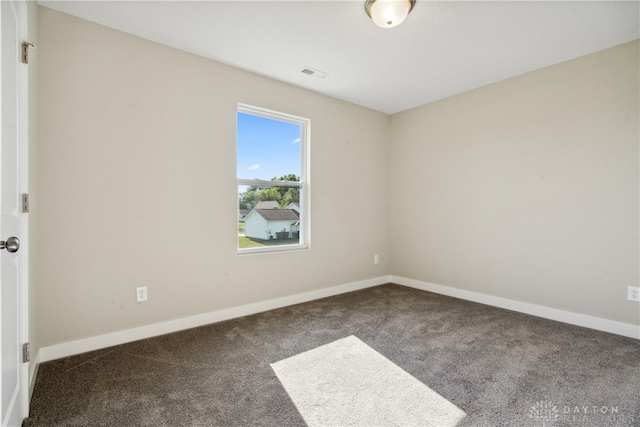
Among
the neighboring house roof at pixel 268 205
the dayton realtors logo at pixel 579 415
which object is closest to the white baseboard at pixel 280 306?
the neighboring house roof at pixel 268 205

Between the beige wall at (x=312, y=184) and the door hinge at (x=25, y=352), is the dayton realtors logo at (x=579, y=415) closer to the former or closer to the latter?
the beige wall at (x=312, y=184)

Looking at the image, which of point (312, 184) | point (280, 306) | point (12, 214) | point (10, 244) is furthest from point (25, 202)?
point (312, 184)

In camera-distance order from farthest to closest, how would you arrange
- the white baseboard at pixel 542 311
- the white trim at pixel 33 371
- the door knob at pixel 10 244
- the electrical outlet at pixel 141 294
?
the white baseboard at pixel 542 311 → the electrical outlet at pixel 141 294 → the white trim at pixel 33 371 → the door knob at pixel 10 244

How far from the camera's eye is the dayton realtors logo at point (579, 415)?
1.64 m

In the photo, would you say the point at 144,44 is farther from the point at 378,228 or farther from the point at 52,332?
the point at 378,228

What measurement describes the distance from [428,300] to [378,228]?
1243 millimetres

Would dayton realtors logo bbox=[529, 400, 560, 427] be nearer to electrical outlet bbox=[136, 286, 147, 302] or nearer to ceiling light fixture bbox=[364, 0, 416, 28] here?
ceiling light fixture bbox=[364, 0, 416, 28]

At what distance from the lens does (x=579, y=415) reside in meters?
1.70

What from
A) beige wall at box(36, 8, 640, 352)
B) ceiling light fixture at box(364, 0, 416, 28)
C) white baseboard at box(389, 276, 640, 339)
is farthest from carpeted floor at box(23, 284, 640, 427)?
ceiling light fixture at box(364, 0, 416, 28)

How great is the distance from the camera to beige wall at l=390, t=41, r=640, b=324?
276cm

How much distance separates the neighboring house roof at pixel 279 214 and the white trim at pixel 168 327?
0.91 metres

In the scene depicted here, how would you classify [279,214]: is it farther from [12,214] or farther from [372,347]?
[12,214]

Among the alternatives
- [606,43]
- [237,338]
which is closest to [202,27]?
[237,338]

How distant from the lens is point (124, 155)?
8.35ft
